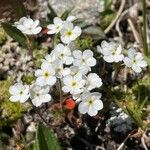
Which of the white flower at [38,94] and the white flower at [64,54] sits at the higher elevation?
the white flower at [64,54]

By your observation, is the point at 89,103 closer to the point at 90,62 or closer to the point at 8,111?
the point at 90,62

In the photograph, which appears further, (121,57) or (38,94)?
(121,57)

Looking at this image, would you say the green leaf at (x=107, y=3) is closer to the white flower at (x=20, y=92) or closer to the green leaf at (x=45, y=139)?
the white flower at (x=20, y=92)

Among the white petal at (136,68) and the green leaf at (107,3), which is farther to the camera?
the green leaf at (107,3)

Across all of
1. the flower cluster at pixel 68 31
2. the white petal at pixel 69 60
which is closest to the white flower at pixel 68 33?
the flower cluster at pixel 68 31

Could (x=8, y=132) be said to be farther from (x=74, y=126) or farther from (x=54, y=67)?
(x=54, y=67)

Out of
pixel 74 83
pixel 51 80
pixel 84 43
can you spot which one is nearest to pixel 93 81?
pixel 74 83
